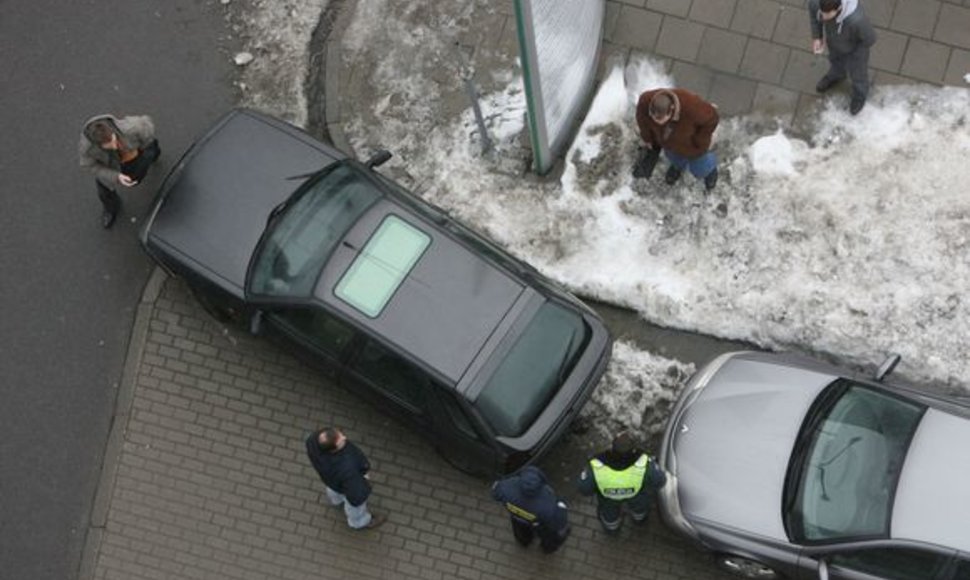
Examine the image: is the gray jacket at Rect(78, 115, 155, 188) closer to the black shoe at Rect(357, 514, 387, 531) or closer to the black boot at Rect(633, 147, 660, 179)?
the black shoe at Rect(357, 514, 387, 531)

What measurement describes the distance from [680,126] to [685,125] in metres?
0.04

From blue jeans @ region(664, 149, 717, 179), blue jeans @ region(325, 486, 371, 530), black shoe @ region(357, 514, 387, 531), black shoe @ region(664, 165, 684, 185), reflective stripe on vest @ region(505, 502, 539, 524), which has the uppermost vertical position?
blue jeans @ region(664, 149, 717, 179)

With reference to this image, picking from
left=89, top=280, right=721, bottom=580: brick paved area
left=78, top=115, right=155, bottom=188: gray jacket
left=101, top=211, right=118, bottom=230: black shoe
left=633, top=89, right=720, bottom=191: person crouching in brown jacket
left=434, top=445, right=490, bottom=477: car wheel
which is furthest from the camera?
left=101, top=211, right=118, bottom=230: black shoe

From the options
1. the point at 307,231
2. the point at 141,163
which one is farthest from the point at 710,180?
the point at 141,163

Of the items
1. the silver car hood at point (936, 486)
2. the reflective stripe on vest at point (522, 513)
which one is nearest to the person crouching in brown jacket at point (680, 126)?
the silver car hood at point (936, 486)

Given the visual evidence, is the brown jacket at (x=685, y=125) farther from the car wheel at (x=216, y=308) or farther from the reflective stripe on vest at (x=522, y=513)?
the car wheel at (x=216, y=308)

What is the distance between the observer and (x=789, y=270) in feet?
31.2

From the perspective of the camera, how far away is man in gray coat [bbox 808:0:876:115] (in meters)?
8.80

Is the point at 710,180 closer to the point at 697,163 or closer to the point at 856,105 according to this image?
the point at 697,163

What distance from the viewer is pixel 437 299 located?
8461mm

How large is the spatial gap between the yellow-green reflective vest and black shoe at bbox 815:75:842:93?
3.99 metres

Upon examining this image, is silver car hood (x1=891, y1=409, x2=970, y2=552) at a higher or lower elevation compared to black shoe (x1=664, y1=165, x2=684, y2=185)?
lower

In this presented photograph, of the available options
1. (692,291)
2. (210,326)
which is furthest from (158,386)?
(692,291)

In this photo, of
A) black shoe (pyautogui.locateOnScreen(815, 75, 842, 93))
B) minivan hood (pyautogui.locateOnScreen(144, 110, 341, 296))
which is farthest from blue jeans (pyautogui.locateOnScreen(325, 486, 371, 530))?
black shoe (pyautogui.locateOnScreen(815, 75, 842, 93))
